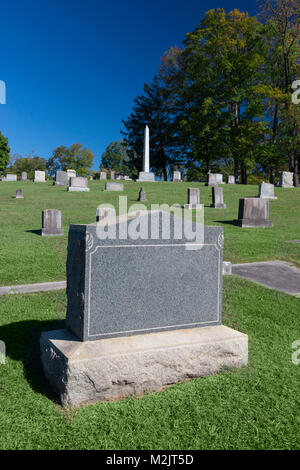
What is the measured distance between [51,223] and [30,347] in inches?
271

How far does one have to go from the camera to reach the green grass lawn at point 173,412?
84.6 inches

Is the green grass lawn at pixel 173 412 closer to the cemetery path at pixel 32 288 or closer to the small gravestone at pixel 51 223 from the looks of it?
the cemetery path at pixel 32 288

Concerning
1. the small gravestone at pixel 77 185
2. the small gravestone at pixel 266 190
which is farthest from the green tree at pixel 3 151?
the small gravestone at pixel 266 190

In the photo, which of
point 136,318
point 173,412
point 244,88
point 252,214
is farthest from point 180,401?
point 244,88

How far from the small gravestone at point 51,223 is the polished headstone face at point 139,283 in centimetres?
711

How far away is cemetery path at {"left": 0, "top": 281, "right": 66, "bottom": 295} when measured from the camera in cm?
502

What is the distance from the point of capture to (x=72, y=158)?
8300cm

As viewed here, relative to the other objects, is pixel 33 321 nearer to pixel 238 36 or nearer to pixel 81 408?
pixel 81 408

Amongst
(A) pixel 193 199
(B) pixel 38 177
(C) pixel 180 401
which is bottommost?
(C) pixel 180 401

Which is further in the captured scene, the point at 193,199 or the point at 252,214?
the point at 193,199

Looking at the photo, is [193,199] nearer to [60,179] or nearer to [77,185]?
[77,185]

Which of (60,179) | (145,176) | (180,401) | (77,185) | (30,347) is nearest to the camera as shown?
(180,401)

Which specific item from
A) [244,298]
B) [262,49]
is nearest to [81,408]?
[244,298]
